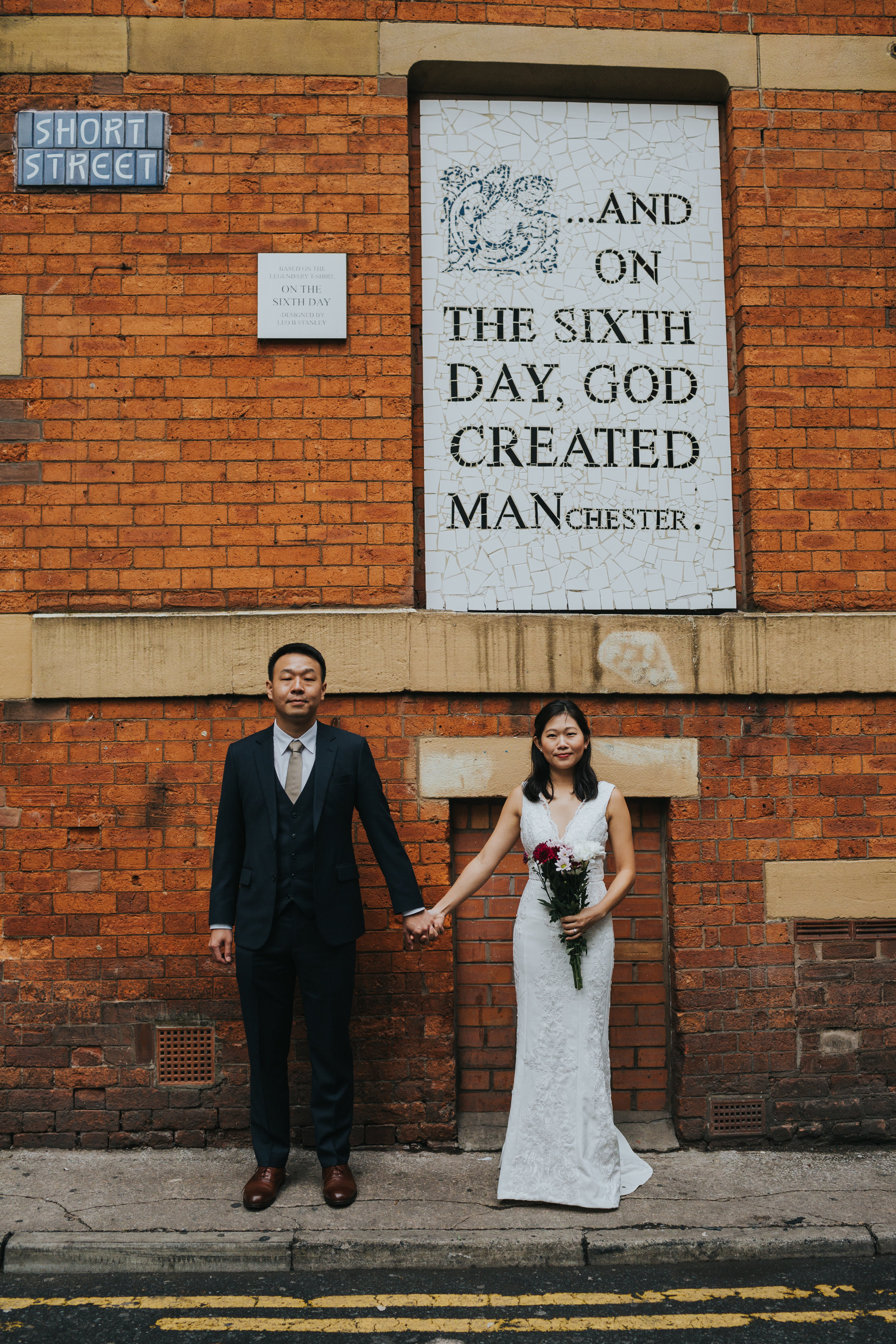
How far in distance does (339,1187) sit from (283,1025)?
669 millimetres

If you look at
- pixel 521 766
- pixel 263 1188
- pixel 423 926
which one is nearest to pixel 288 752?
pixel 423 926

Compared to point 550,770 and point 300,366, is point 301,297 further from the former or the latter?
point 550,770

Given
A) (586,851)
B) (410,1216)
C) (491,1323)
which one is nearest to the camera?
(491,1323)

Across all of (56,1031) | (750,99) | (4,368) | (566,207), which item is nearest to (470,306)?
(566,207)

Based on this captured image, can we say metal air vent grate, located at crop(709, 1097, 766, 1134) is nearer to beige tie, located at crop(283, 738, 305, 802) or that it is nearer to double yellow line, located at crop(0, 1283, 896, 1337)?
double yellow line, located at crop(0, 1283, 896, 1337)

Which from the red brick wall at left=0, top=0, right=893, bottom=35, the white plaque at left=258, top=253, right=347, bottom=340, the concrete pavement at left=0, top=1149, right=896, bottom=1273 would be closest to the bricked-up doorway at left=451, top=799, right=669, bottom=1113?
the concrete pavement at left=0, top=1149, right=896, bottom=1273

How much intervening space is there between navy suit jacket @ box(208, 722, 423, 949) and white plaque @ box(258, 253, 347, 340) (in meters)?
2.06

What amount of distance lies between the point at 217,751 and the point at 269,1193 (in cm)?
192

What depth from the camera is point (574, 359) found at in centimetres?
504

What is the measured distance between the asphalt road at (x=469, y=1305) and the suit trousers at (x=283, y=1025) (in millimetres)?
566

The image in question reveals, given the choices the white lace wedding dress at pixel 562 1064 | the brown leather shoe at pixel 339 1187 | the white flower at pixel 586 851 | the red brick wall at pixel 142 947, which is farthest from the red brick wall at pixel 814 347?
the brown leather shoe at pixel 339 1187

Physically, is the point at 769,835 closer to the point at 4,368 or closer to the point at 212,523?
the point at 212,523

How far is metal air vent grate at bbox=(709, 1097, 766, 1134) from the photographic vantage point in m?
4.56

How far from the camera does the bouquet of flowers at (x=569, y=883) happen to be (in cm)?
380
